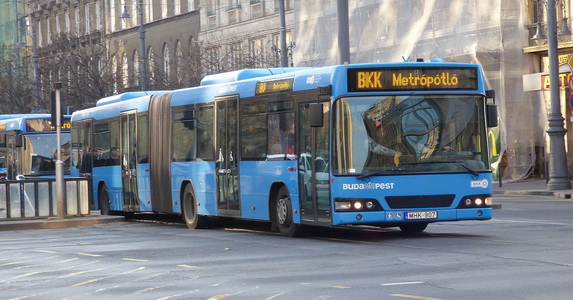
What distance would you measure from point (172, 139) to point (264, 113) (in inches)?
195

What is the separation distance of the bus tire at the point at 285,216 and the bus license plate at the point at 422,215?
219 centimetres

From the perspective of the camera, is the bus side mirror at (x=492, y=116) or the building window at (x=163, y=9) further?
the building window at (x=163, y=9)

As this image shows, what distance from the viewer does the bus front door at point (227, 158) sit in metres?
22.1

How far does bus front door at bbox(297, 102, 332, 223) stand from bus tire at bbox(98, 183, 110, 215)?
12.0 m

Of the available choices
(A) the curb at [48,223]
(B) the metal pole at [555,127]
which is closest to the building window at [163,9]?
(B) the metal pole at [555,127]

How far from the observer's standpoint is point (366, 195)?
59.9ft

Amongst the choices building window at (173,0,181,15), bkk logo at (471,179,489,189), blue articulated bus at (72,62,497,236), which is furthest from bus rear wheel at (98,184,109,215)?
building window at (173,0,181,15)

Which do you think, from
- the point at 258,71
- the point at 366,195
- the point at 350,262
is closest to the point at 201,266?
the point at 350,262

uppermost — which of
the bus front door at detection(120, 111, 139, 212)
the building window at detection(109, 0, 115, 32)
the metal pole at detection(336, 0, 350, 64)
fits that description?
the building window at detection(109, 0, 115, 32)

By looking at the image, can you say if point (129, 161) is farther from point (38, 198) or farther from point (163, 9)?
point (163, 9)

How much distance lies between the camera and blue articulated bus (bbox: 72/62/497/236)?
18.3 metres

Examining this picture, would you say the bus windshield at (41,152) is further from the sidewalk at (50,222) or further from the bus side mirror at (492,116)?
the bus side mirror at (492,116)

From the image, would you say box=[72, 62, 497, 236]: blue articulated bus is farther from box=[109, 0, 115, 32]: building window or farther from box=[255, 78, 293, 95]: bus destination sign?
box=[109, 0, 115, 32]: building window

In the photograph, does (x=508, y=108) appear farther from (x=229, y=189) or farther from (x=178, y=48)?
(x=178, y=48)
